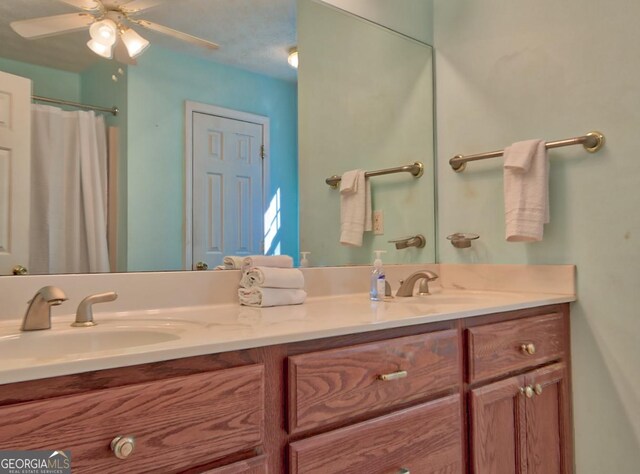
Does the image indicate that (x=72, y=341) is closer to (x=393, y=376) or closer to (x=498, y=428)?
(x=393, y=376)

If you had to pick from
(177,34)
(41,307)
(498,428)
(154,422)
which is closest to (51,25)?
(177,34)

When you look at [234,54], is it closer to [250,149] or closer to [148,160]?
[250,149]

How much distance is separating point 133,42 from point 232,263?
2.22 feet

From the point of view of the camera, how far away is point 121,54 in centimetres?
132

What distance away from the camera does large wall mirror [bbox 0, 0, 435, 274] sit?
127 centimetres

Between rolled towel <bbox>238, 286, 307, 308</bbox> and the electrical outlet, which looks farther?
the electrical outlet

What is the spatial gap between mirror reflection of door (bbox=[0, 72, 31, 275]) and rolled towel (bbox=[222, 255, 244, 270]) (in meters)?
0.52

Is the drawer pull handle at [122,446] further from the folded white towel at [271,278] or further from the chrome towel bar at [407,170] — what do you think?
the chrome towel bar at [407,170]

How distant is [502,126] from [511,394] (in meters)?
0.98

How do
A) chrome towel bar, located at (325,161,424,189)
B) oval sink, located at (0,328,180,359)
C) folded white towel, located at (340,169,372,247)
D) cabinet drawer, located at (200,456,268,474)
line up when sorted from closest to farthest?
cabinet drawer, located at (200,456,268,474), oval sink, located at (0,328,180,359), folded white towel, located at (340,169,372,247), chrome towel bar, located at (325,161,424,189)

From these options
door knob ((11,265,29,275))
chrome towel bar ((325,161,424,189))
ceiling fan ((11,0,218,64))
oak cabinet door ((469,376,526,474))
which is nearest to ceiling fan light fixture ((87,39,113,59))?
ceiling fan ((11,0,218,64))

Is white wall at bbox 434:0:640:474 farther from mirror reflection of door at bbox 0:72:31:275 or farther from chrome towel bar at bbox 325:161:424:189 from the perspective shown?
mirror reflection of door at bbox 0:72:31:275

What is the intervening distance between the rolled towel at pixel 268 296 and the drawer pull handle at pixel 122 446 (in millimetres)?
677

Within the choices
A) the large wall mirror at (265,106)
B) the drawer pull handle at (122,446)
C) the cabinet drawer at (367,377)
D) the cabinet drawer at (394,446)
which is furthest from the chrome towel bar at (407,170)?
the drawer pull handle at (122,446)
